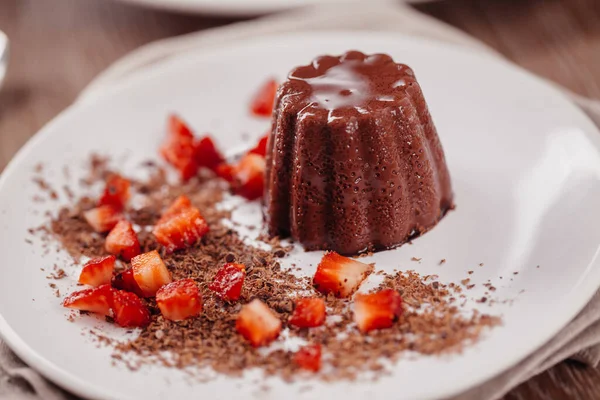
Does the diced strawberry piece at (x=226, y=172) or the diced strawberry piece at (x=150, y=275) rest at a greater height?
the diced strawberry piece at (x=226, y=172)

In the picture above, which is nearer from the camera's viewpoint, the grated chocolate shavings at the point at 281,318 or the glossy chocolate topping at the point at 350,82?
the grated chocolate shavings at the point at 281,318

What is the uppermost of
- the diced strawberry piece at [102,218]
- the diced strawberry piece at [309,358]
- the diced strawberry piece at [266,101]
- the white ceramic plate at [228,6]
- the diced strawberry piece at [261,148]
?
the white ceramic plate at [228,6]

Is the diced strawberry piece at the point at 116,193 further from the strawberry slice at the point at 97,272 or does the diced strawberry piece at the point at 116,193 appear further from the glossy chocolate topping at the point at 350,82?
the glossy chocolate topping at the point at 350,82

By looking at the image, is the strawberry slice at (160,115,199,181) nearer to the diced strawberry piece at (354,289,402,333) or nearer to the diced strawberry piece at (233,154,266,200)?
the diced strawberry piece at (233,154,266,200)

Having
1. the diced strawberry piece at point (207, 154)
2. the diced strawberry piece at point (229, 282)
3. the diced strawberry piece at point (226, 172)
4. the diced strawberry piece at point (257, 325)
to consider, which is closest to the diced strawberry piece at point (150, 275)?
the diced strawberry piece at point (229, 282)

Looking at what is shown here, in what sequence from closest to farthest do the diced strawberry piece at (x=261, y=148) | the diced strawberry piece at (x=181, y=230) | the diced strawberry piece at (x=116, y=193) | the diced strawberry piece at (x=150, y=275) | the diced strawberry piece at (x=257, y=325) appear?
the diced strawberry piece at (x=257, y=325) < the diced strawberry piece at (x=150, y=275) < the diced strawberry piece at (x=181, y=230) < the diced strawberry piece at (x=116, y=193) < the diced strawberry piece at (x=261, y=148)

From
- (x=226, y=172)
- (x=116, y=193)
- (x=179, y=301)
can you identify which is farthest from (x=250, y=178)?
(x=179, y=301)

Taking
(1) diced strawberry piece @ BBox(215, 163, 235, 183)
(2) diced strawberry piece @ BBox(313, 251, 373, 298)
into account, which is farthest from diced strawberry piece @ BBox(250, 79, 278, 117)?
(2) diced strawberry piece @ BBox(313, 251, 373, 298)

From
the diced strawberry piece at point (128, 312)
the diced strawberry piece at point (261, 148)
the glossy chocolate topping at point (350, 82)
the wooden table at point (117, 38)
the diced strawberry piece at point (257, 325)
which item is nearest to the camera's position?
the diced strawberry piece at point (257, 325)
